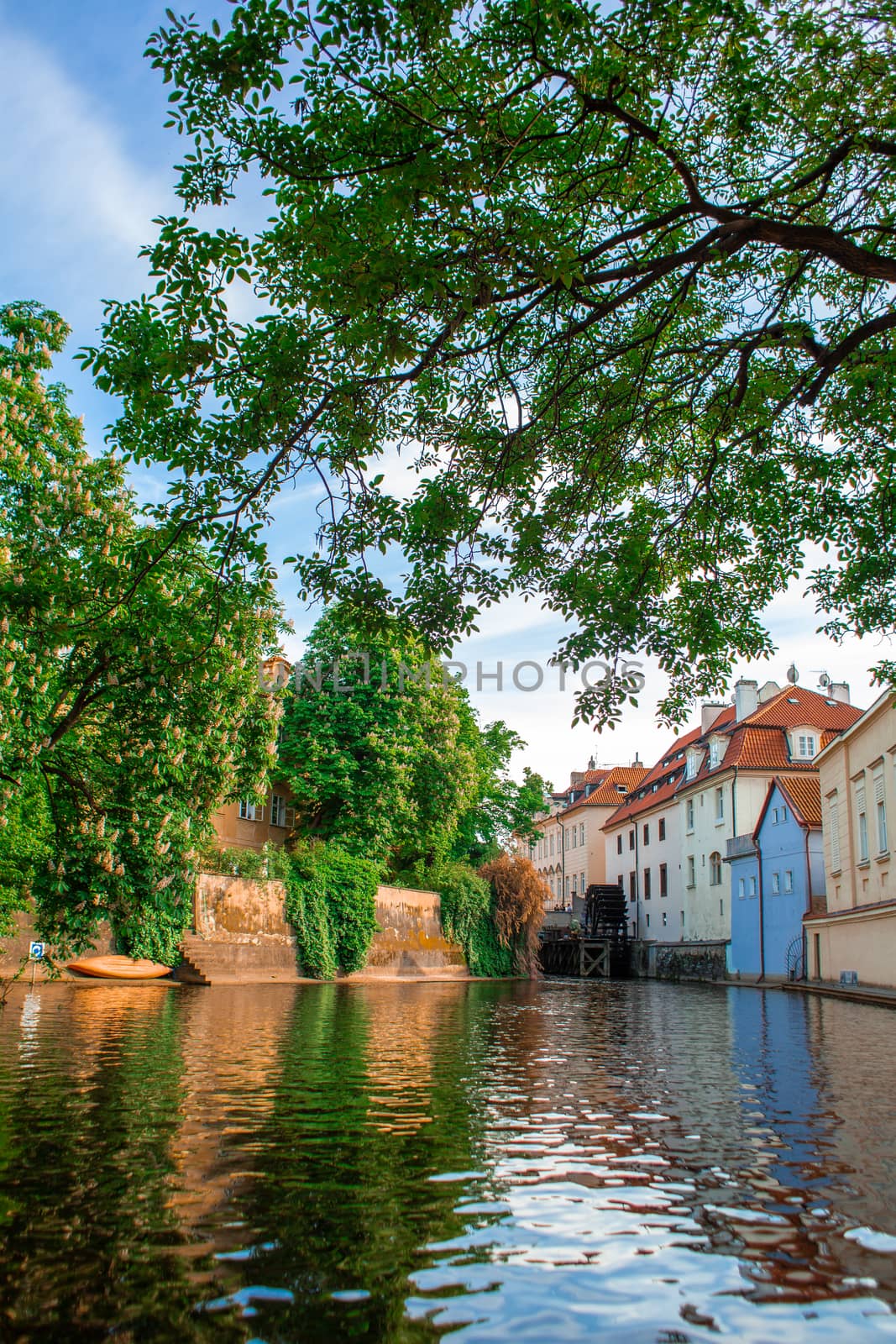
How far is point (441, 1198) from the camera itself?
4512 mm

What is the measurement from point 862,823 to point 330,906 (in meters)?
15.9

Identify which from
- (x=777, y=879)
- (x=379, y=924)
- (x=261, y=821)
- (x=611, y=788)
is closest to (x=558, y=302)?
(x=379, y=924)

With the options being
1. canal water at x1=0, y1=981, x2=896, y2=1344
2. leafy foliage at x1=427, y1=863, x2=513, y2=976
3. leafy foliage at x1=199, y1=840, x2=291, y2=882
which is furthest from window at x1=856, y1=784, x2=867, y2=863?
leafy foliage at x1=427, y1=863, x2=513, y2=976

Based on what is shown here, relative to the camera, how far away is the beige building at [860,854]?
23.2 meters

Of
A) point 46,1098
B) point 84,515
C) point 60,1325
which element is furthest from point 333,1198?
point 84,515

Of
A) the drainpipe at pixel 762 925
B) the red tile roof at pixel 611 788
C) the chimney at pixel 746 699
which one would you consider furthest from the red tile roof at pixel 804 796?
the red tile roof at pixel 611 788

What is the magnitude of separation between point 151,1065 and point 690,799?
41961 millimetres

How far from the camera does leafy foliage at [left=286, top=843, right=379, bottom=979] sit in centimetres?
3114

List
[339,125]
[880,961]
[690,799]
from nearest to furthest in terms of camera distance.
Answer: [339,125] < [880,961] < [690,799]

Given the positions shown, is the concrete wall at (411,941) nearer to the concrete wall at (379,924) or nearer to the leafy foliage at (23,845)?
the concrete wall at (379,924)

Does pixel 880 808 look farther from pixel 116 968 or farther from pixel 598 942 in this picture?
pixel 598 942

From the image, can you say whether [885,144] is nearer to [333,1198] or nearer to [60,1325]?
[333,1198]

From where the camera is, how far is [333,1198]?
14.6 feet

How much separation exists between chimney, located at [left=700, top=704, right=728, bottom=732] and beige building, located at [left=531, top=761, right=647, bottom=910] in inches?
585
